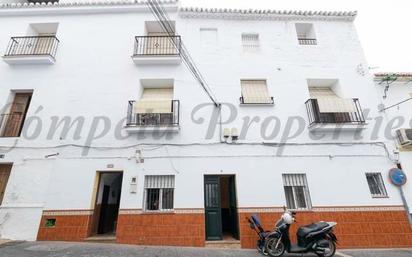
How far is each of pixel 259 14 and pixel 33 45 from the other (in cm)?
990

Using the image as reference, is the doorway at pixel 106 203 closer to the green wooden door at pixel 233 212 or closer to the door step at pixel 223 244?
the door step at pixel 223 244

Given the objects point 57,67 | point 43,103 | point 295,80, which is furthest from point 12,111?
point 295,80

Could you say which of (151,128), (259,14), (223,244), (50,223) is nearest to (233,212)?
(223,244)

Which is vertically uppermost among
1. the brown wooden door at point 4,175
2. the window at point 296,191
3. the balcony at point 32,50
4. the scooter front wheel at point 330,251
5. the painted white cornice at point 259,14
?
the painted white cornice at point 259,14

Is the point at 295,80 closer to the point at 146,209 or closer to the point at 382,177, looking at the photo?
the point at 382,177

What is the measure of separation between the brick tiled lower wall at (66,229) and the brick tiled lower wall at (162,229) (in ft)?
3.49

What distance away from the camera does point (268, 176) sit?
6.86 metres

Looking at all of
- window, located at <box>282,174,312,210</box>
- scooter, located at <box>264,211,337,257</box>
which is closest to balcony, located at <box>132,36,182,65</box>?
window, located at <box>282,174,312,210</box>

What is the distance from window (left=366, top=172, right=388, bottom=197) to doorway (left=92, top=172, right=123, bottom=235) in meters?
8.75

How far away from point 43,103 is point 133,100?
3.39m

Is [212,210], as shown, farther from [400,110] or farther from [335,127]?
[400,110]

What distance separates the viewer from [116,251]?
17.7 feet

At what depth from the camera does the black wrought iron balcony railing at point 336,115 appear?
24.3 feet

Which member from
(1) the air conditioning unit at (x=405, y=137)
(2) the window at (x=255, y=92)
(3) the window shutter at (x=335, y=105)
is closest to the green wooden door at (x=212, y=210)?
(2) the window at (x=255, y=92)
